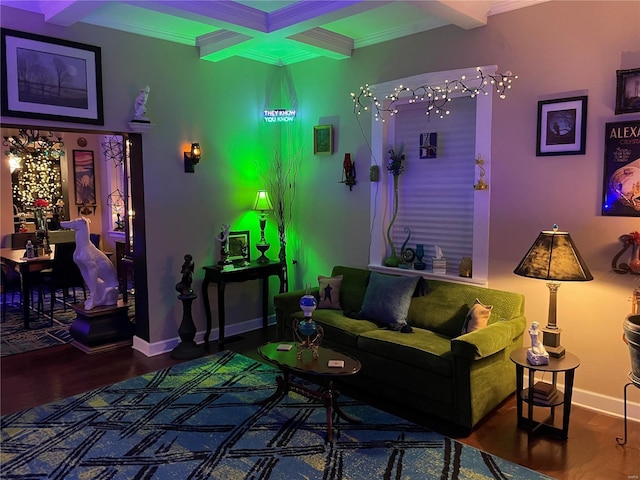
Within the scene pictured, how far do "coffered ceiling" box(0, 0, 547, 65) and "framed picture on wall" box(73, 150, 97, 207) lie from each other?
199 inches

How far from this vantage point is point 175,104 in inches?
187

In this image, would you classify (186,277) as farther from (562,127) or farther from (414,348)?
(562,127)

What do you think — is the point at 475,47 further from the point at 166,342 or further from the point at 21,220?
the point at 21,220

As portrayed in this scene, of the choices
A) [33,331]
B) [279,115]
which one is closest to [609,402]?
[279,115]

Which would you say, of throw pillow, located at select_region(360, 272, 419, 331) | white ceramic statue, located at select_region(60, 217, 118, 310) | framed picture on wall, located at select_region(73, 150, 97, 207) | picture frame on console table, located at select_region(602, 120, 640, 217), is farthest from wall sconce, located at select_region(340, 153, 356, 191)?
framed picture on wall, located at select_region(73, 150, 97, 207)

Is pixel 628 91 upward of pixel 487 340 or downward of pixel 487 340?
upward

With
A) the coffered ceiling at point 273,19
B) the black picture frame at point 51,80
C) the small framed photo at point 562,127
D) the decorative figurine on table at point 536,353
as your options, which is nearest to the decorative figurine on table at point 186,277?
the black picture frame at point 51,80

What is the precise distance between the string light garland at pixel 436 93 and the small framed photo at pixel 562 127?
0.38 meters

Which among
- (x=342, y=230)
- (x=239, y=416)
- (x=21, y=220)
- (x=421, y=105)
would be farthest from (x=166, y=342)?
(x=21, y=220)

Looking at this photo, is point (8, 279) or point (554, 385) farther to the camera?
point (8, 279)

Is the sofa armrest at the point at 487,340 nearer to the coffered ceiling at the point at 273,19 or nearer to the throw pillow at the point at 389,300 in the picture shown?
the throw pillow at the point at 389,300

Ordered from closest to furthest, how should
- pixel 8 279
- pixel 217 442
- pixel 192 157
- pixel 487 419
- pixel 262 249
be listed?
pixel 217 442 → pixel 487 419 → pixel 192 157 → pixel 262 249 → pixel 8 279

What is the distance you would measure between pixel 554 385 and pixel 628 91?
6.60ft

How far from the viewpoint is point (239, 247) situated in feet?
17.5
